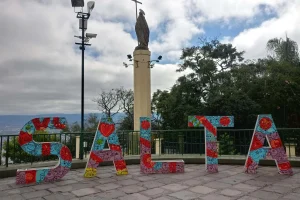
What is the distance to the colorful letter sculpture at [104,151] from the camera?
5989mm

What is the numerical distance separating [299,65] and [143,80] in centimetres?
1353

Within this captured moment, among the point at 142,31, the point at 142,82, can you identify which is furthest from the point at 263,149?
the point at 142,31

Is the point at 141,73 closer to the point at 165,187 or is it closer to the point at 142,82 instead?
the point at 142,82

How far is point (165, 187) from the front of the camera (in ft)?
16.6

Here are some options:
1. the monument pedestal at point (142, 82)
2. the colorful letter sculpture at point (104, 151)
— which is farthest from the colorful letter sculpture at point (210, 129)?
the monument pedestal at point (142, 82)

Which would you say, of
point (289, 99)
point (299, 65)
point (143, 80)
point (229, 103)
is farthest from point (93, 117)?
point (299, 65)

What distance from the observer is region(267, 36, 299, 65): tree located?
21.4 meters

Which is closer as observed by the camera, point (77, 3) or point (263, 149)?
point (263, 149)

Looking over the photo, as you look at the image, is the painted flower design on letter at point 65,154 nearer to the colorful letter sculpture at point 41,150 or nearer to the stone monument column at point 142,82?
the colorful letter sculpture at point 41,150

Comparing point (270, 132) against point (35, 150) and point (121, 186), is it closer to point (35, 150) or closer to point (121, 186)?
point (121, 186)

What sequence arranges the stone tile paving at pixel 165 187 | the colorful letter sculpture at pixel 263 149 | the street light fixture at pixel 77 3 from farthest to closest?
the street light fixture at pixel 77 3, the colorful letter sculpture at pixel 263 149, the stone tile paving at pixel 165 187

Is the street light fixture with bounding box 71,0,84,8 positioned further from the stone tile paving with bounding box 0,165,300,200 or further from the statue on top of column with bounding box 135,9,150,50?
the statue on top of column with bounding box 135,9,150,50

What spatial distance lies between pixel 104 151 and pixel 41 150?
56.2 inches

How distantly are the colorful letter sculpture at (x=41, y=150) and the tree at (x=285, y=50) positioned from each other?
20680mm
